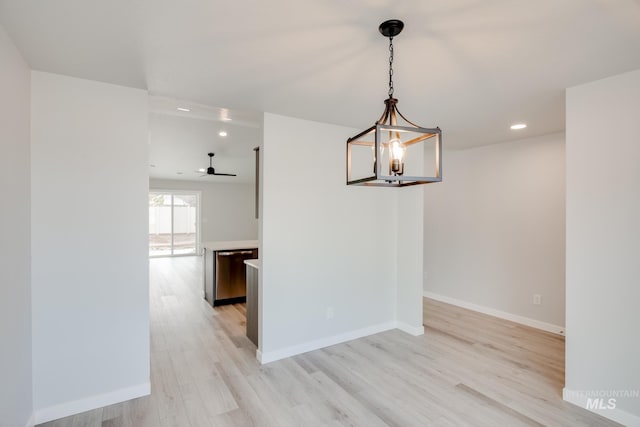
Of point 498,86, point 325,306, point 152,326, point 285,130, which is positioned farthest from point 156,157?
point 498,86

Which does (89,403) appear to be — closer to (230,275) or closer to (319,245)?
(319,245)

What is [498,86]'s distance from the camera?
2434 millimetres

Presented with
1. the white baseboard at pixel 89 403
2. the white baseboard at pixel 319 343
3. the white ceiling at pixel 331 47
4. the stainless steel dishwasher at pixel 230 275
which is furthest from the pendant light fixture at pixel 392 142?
the stainless steel dishwasher at pixel 230 275

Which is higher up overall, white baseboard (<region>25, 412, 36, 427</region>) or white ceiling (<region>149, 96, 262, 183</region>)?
white ceiling (<region>149, 96, 262, 183</region>)

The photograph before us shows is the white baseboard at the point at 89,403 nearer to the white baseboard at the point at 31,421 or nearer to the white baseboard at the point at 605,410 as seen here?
the white baseboard at the point at 31,421

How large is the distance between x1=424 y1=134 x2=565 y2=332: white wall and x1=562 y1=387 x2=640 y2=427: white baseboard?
5.52 ft

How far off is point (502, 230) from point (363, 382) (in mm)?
2986

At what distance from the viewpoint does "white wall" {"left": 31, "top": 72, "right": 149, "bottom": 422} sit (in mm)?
2178

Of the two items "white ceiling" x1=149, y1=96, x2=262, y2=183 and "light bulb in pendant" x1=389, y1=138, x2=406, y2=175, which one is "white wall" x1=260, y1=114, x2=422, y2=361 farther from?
"light bulb in pendant" x1=389, y1=138, x2=406, y2=175

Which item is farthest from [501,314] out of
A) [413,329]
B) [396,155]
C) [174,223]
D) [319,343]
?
[174,223]

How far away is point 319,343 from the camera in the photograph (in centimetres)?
341

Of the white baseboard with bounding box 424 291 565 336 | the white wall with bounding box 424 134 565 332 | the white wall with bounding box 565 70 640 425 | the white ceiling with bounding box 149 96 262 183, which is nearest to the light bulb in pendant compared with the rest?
the white wall with bounding box 565 70 640 425

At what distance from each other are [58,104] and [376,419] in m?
3.12

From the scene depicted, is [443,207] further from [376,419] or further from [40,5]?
[40,5]
